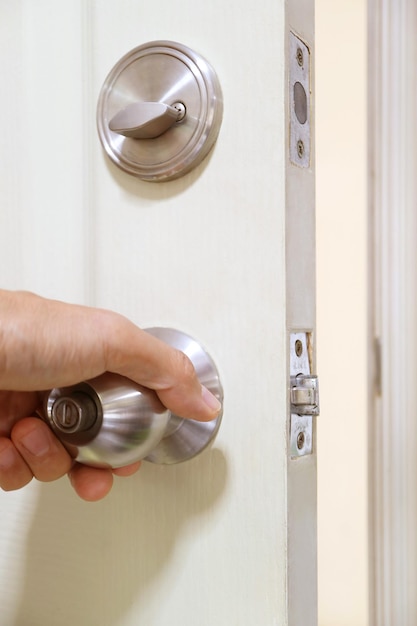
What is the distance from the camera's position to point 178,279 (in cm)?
32

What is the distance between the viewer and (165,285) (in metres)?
0.32

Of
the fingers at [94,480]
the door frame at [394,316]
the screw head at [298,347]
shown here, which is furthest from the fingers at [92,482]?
the door frame at [394,316]

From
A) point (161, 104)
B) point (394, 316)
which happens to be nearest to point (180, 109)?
point (161, 104)

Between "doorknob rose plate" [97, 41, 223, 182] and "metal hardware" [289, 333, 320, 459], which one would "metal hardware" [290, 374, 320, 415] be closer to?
"metal hardware" [289, 333, 320, 459]

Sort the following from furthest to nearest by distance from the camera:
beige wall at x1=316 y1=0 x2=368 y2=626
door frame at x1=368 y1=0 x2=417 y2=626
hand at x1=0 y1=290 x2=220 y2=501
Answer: beige wall at x1=316 y1=0 x2=368 y2=626 → door frame at x1=368 y1=0 x2=417 y2=626 → hand at x1=0 y1=290 x2=220 y2=501

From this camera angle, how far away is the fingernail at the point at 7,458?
0.31m

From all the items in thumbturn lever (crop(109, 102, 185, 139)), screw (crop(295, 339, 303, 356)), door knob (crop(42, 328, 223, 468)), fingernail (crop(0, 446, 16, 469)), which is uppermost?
thumbturn lever (crop(109, 102, 185, 139))

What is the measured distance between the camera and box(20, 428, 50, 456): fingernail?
303mm

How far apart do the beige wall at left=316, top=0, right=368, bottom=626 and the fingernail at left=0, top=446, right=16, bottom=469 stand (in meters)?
0.88

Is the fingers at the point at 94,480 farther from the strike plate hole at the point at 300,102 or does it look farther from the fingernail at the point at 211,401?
the strike plate hole at the point at 300,102

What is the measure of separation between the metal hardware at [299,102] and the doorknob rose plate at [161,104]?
0.04 m

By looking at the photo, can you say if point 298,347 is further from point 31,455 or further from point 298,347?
point 31,455

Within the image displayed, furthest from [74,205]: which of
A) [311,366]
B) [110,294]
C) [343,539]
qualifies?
[343,539]

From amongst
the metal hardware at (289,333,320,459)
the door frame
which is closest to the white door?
the metal hardware at (289,333,320,459)
